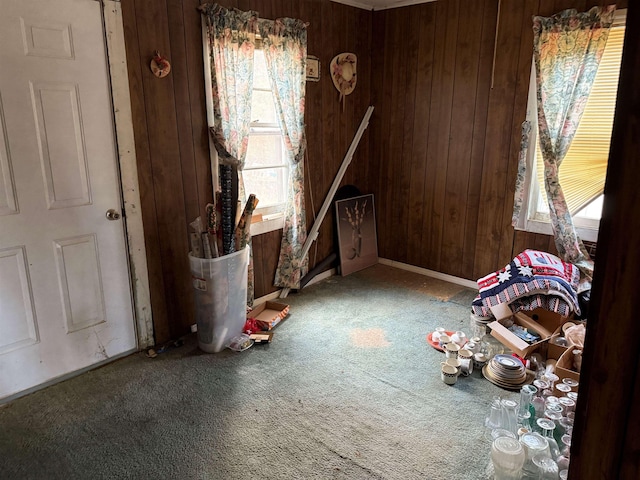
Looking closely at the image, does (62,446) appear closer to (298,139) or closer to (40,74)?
(40,74)

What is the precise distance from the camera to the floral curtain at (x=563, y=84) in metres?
2.90

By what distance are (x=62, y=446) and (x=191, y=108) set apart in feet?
6.44

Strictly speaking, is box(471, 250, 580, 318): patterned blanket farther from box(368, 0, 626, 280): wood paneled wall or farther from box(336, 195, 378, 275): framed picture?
box(336, 195, 378, 275): framed picture

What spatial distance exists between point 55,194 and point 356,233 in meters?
2.61

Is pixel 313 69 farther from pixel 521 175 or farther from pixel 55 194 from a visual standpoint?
pixel 55 194

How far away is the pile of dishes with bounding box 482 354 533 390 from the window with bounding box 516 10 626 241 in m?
1.27

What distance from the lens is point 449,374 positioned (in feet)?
8.08

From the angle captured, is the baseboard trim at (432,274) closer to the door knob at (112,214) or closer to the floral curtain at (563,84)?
the floral curtain at (563,84)

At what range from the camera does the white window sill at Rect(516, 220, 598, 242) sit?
3170mm

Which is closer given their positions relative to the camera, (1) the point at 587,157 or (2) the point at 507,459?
(2) the point at 507,459

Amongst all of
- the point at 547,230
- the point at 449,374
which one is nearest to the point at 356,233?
the point at 547,230

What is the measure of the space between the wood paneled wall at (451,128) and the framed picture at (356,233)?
150mm

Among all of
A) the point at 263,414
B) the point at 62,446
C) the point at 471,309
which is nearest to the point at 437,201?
the point at 471,309

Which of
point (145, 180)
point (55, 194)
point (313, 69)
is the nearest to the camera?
point (55, 194)
